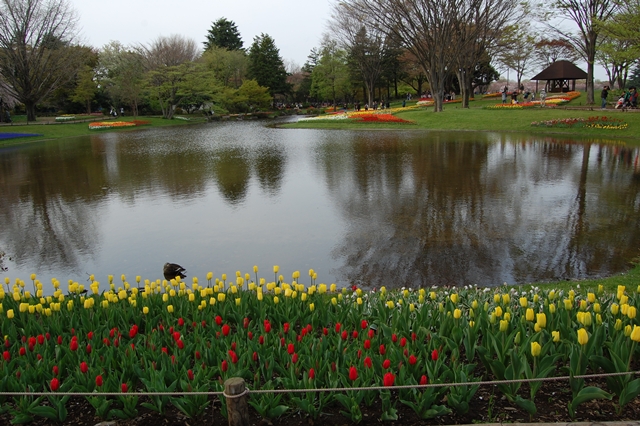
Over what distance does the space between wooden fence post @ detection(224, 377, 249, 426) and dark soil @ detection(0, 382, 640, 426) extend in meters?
0.27

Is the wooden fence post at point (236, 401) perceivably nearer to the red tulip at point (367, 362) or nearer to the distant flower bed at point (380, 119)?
the red tulip at point (367, 362)

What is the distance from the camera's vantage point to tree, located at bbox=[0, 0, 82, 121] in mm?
39000

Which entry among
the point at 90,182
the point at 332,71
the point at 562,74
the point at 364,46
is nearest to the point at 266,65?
the point at 332,71

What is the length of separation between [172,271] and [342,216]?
4155 mm

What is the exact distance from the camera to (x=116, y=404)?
3.34m

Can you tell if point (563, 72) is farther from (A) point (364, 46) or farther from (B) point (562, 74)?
Answer: (A) point (364, 46)

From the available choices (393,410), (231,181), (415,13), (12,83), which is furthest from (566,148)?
(12,83)

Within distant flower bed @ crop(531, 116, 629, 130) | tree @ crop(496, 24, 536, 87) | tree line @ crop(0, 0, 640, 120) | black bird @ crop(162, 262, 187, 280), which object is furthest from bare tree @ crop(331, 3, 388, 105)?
black bird @ crop(162, 262, 187, 280)

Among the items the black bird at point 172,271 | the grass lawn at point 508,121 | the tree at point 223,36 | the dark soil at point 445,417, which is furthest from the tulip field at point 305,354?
the tree at point 223,36

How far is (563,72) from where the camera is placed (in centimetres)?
4781

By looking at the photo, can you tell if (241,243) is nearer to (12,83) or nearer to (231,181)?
(231,181)

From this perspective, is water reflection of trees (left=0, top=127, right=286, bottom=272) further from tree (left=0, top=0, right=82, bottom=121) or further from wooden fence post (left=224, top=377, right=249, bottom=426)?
tree (left=0, top=0, right=82, bottom=121)

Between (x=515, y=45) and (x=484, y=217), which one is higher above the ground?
(x=515, y=45)

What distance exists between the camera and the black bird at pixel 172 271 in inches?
279
